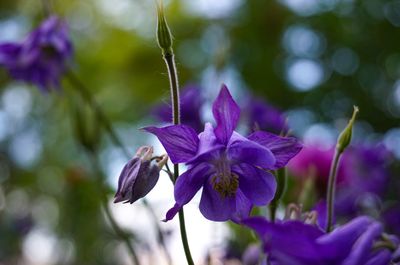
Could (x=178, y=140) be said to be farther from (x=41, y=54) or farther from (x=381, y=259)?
(x=41, y=54)

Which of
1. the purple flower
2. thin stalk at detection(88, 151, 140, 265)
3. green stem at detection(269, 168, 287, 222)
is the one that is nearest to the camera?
the purple flower

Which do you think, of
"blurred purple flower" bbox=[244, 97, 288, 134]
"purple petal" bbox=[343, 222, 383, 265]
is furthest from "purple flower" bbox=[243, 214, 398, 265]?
"blurred purple flower" bbox=[244, 97, 288, 134]

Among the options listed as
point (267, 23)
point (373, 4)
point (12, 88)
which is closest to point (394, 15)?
point (373, 4)

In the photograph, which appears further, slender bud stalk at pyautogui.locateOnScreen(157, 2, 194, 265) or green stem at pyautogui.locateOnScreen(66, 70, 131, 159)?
green stem at pyautogui.locateOnScreen(66, 70, 131, 159)

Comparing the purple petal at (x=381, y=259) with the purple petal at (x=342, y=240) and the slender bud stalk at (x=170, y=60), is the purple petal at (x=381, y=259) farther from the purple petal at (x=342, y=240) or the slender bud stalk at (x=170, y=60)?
the slender bud stalk at (x=170, y=60)

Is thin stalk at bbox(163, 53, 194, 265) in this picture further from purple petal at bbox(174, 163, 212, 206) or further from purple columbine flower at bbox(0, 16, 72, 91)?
purple columbine flower at bbox(0, 16, 72, 91)

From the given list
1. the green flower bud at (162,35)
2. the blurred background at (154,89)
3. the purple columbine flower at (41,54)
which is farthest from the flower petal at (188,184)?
the purple columbine flower at (41,54)

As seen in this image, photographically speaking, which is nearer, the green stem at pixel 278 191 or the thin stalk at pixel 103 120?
the green stem at pixel 278 191

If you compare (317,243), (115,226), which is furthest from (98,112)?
(317,243)
